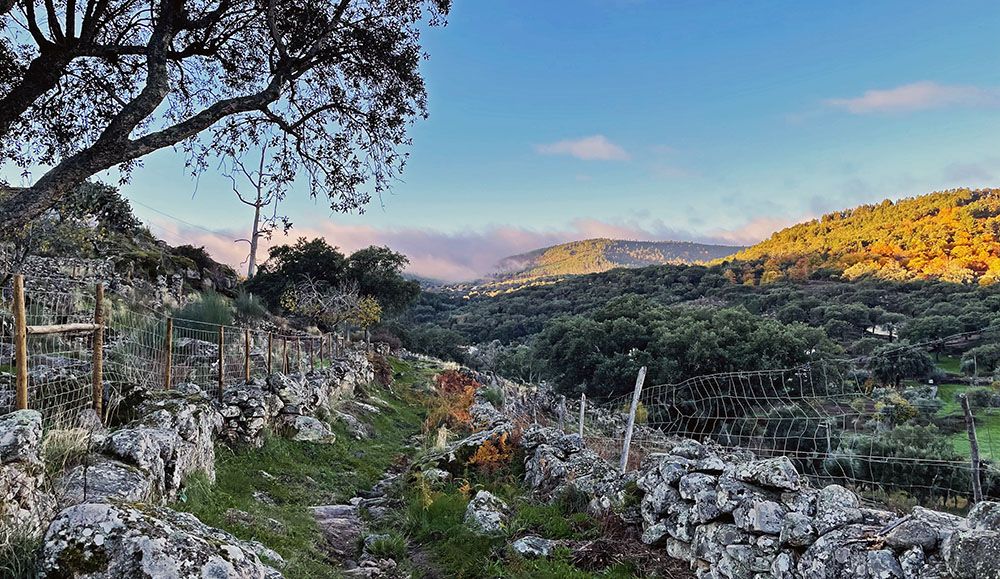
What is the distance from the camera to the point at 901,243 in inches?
2933

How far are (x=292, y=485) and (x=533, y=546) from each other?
438cm

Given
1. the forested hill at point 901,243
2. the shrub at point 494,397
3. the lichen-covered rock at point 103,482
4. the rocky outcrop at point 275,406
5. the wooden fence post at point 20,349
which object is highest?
the forested hill at point 901,243

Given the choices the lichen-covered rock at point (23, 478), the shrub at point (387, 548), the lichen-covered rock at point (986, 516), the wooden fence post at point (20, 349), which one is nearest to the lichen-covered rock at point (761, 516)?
the lichen-covered rock at point (986, 516)

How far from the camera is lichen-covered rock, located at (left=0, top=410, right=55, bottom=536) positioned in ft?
10.0

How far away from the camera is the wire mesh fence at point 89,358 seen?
5875mm

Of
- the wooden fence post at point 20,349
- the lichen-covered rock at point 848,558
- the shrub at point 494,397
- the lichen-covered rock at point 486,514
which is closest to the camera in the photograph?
the lichen-covered rock at point 848,558

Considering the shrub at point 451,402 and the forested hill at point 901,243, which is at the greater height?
the forested hill at point 901,243

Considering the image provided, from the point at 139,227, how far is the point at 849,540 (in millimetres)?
38244

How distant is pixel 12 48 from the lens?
27.1ft

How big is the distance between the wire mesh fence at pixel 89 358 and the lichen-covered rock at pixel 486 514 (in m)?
4.55

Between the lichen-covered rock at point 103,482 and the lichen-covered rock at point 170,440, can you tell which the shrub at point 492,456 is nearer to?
the lichen-covered rock at point 170,440

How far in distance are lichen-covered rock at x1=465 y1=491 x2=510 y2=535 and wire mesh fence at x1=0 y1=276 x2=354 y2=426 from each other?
4550 mm

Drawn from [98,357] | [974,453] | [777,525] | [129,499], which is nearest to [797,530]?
[777,525]

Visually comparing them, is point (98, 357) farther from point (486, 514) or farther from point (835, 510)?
point (835, 510)
